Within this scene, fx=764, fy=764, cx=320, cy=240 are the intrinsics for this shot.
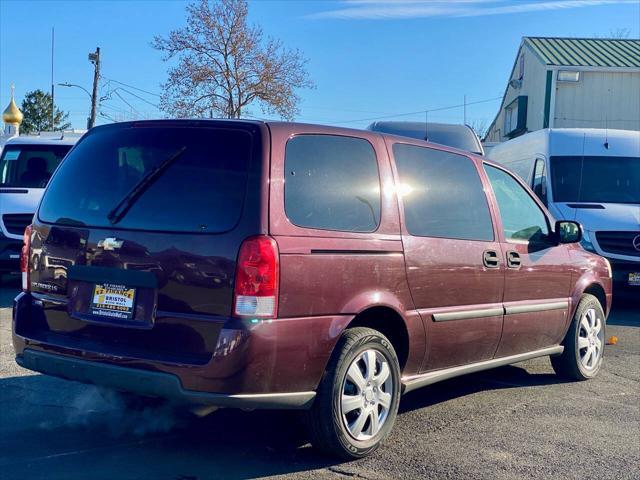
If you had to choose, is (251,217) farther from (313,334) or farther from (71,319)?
(71,319)

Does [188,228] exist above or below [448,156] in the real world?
Answer: below

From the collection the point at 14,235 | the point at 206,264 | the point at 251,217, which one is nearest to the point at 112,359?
the point at 206,264

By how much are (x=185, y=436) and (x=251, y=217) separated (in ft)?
5.56

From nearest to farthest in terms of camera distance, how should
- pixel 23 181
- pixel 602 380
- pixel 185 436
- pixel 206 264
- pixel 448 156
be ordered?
pixel 206 264
pixel 185 436
pixel 448 156
pixel 602 380
pixel 23 181

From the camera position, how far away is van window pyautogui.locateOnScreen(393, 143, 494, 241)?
5.01 meters

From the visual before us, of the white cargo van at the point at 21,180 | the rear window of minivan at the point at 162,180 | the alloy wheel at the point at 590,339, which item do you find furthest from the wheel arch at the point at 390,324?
the white cargo van at the point at 21,180

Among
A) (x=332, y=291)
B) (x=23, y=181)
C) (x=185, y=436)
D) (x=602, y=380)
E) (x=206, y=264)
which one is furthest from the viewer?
(x=23, y=181)

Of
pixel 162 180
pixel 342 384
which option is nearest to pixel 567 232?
pixel 342 384

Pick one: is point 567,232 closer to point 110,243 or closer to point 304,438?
point 304,438

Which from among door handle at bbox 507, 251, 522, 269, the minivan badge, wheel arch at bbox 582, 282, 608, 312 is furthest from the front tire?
wheel arch at bbox 582, 282, 608, 312

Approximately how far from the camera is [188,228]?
4.09 metres

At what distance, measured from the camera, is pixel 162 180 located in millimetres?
4266

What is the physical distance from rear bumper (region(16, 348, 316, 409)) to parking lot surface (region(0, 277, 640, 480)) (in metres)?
0.48

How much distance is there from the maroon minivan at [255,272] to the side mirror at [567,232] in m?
1.30
